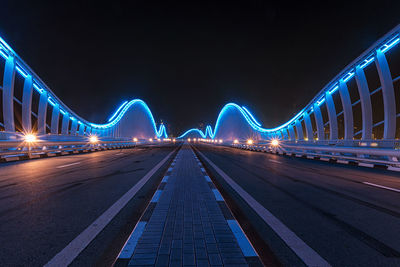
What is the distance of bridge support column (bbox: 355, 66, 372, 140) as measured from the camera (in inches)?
619

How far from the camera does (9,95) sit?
57.8ft

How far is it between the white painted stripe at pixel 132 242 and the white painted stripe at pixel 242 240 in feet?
3.95

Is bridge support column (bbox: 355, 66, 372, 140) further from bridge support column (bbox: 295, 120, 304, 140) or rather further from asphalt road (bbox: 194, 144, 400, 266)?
bridge support column (bbox: 295, 120, 304, 140)

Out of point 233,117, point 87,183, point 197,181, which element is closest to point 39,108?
point 87,183

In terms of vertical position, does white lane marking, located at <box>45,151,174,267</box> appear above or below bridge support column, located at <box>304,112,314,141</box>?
below

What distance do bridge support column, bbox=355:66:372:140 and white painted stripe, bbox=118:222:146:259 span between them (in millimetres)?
16316

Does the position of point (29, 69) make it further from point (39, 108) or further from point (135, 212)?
point (135, 212)

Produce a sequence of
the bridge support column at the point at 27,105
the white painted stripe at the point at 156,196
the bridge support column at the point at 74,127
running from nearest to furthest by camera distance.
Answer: the white painted stripe at the point at 156,196 < the bridge support column at the point at 27,105 < the bridge support column at the point at 74,127

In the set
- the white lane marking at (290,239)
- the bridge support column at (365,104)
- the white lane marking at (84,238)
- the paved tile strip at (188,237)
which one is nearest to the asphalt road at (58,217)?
the white lane marking at (84,238)

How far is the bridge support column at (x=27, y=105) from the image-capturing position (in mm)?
18953

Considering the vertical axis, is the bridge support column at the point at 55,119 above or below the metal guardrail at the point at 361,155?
above

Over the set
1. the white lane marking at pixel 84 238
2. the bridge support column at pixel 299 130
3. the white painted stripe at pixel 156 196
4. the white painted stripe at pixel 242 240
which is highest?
the bridge support column at pixel 299 130

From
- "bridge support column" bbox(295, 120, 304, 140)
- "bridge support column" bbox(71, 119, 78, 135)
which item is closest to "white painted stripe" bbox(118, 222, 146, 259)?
"bridge support column" bbox(295, 120, 304, 140)

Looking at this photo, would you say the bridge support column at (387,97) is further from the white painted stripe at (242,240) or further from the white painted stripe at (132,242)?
the white painted stripe at (132,242)
